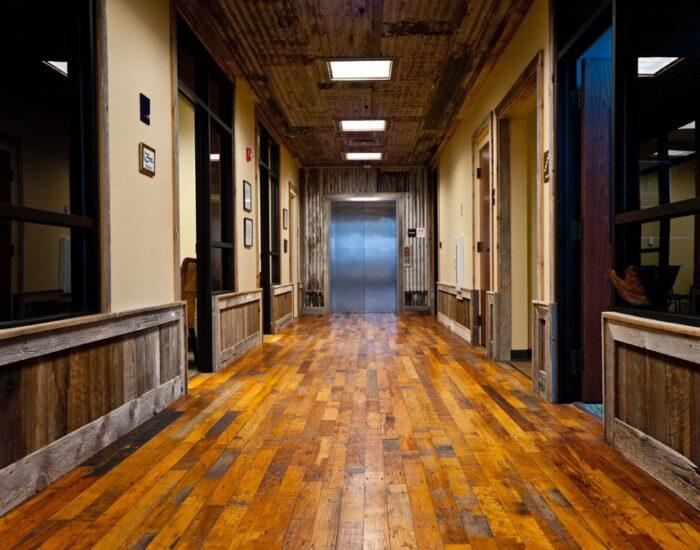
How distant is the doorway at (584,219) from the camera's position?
3496 millimetres

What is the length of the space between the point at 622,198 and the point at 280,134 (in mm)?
6250

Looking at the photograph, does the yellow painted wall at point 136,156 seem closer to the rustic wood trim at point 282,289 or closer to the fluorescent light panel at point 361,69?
the fluorescent light panel at point 361,69

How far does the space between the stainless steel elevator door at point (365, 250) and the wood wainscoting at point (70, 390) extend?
24.6 ft

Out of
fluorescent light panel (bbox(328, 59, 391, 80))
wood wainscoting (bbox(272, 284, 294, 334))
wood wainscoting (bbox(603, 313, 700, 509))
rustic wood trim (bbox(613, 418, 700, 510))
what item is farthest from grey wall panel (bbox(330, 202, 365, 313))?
rustic wood trim (bbox(613, 418, 700, 510))

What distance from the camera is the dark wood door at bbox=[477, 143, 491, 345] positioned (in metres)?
5.98

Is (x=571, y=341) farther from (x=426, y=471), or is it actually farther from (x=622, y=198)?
(x=426, y=471)

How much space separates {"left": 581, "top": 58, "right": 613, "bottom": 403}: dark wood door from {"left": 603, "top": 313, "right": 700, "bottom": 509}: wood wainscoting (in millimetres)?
888

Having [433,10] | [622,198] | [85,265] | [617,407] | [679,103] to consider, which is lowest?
[617,407]

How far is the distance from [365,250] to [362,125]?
3.60 metres

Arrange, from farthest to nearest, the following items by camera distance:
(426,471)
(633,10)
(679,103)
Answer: (679,103)
(633,10)
(426,471)

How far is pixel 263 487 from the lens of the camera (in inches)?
87.2

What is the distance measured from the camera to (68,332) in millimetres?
2385

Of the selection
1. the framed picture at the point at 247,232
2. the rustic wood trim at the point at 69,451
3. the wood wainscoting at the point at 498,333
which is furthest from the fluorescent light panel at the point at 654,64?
the rustic wood trim at the point at 69,451

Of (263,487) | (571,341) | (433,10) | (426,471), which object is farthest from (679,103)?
(263,487)
